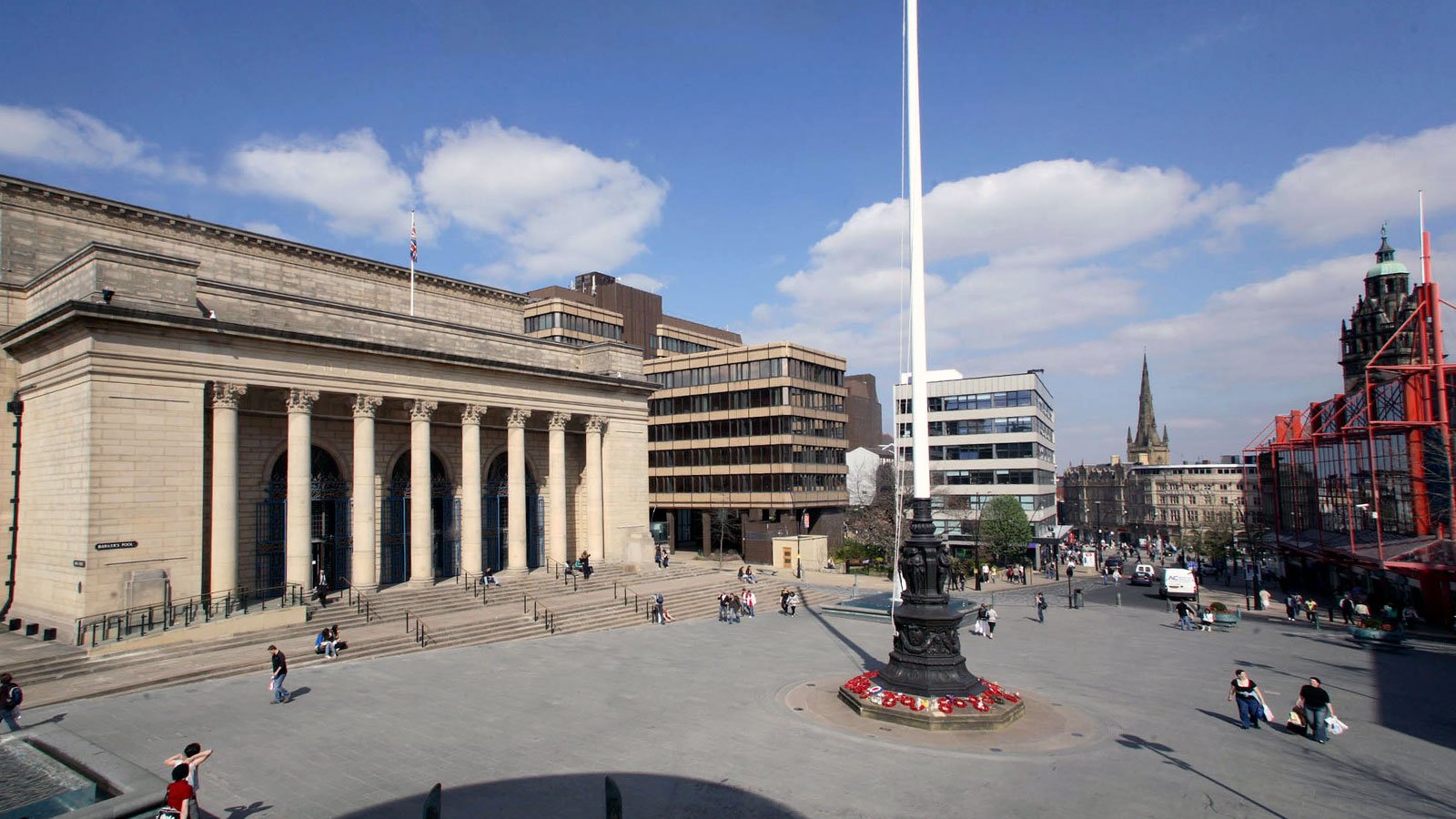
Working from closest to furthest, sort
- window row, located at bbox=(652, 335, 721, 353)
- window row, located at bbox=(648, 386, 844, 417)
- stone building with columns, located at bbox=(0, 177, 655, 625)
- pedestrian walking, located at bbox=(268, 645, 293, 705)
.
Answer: pedestrian walking, located at bbox=(268, 645, 293, 705), stone building with columns, located at bbox=(0, 177, 655, 625), window row, located at bbox=(648, 386, 844, 417), window row, located at bbox=(652, 335, 721, 353)

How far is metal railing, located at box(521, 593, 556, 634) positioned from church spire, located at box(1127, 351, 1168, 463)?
183 meters

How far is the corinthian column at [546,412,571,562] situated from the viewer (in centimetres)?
4150

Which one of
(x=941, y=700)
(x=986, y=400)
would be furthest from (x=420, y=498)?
(x=986, y=400)

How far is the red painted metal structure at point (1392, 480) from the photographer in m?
38.5

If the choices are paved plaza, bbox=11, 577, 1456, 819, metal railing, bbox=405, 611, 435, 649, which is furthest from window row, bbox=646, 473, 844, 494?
metal railing, bbox=405, 611, 435, 649

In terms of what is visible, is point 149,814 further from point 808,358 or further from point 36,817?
point 808,358

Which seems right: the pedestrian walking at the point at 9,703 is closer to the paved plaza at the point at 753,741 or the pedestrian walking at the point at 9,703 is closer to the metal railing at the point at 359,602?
the paved plaza at the point at 753,741

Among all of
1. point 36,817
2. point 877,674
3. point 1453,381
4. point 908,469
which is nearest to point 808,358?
point 908,469

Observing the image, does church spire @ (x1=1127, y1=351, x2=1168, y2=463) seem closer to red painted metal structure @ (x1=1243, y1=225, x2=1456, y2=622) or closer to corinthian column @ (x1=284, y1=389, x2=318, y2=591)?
red painted metal structure @ (x1=1243, y1=225, x2=1456, y2=622)

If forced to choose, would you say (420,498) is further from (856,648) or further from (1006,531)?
(1006,531)

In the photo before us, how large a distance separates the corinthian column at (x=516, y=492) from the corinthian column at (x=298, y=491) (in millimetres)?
9293

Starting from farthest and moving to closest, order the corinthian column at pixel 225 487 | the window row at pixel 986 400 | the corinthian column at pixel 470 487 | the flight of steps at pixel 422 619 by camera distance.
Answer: the window row at pixel 986 400, the corinthian column at pixel 470 487, the corinthian column at pixel 225 487, the flight of steps at pixel 422 619

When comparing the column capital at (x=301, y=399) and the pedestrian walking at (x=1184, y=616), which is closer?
the column capital at (x=301, y=399)

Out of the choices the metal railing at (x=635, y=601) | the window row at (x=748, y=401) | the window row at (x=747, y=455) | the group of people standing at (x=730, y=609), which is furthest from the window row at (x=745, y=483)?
the group of people standing at (x=730, y=609)
